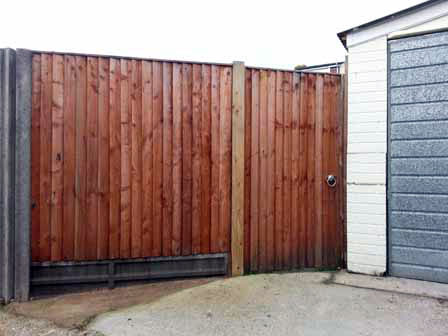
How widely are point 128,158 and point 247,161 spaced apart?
123 cm

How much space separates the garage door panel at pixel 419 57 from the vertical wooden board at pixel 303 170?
3.15 ft

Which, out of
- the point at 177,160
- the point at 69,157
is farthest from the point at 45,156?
the point at 177,160

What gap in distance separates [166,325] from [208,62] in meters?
2.52

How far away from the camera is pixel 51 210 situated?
3441mm

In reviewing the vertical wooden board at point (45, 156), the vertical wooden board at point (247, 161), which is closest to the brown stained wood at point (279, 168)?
the vertical wooden board at point (247, 161)

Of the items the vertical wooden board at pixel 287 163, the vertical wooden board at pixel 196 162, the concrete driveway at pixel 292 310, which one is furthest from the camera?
the vertical wooden board at pixel 287 163

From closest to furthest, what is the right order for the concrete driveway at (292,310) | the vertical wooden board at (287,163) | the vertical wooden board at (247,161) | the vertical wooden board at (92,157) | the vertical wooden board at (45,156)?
the concrete driveway at (292,310), the vertical wooden board at (45,156), the vertical wooden board at (92,157), the vertical wooden board at (247,161), the vertical wooden board at (287,163)

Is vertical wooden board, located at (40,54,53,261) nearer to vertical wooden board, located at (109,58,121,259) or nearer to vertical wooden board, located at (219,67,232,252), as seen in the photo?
vertical wooden board, located at (109,58,121,259)

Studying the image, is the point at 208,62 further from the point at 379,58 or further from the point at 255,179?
the point at 379,58

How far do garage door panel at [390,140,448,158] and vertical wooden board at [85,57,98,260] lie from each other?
305 centimetres

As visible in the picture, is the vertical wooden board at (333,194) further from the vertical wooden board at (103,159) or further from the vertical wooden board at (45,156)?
the vertical wooden board at (45,156)

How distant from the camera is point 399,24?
12.6ft

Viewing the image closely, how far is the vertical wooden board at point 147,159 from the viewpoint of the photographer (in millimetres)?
3639

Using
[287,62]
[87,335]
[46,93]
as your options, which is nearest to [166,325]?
[87,335]
